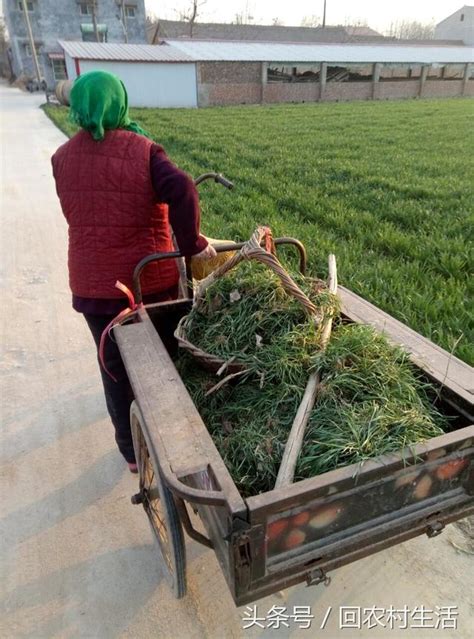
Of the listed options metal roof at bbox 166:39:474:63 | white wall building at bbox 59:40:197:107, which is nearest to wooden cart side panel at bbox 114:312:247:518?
white wall building at bbox 59:40:197:107

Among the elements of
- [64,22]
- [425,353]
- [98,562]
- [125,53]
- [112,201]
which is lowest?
[98,562]

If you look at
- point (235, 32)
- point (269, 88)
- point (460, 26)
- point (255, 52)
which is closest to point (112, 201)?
point (269, 88)

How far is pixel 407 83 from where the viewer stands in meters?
32.5

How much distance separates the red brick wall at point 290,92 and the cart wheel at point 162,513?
30.4 m

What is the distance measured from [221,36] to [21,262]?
4965 cm

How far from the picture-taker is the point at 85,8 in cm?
4325

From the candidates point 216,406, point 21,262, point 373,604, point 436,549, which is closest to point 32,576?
point 216,406

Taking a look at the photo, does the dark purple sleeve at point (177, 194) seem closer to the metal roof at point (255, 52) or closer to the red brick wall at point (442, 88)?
the metal roof at point (255, 52)

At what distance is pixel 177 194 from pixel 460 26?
6889cm

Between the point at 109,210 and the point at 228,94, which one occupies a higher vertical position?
the point at 109,210

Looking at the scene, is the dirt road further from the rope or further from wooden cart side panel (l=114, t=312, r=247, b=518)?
the rope

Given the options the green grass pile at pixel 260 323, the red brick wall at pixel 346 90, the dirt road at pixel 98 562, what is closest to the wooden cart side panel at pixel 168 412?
the green grass pile at pixel 260 323

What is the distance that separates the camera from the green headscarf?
1837mm

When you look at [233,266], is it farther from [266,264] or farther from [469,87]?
[469,87]
